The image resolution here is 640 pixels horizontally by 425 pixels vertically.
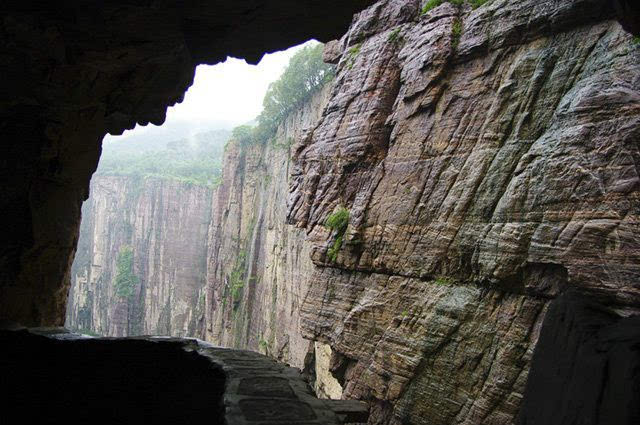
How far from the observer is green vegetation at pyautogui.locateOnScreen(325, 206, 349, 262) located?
17.0 meters

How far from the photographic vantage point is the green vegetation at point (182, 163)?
6569 centimetres

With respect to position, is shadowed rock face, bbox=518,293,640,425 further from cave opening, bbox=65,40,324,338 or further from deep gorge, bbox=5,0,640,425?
cave opening, bbox=65,40,324,338

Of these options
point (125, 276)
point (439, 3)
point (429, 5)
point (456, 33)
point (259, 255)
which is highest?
point (429, 5)

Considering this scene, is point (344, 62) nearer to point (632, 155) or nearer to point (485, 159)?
point (485, 159)

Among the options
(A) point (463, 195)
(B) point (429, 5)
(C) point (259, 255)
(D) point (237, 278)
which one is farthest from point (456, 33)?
(D) point (237, 278)

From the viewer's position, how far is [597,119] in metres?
10.6

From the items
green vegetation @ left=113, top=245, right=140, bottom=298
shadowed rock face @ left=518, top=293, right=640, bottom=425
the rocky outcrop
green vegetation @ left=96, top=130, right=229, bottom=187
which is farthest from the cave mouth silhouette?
green vegetation @ left=113, top=245, right=140, bottom=298

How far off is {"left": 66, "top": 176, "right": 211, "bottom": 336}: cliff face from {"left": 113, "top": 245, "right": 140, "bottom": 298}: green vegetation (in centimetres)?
18

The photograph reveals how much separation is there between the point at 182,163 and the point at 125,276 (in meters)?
21.5

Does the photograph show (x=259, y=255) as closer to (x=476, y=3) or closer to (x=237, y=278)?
(x=237, y=278)

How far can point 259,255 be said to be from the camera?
3838 centimetres

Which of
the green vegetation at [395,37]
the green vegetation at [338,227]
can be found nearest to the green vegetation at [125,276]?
the green vegetation at [338,227]

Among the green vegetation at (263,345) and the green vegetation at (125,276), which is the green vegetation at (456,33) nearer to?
the green vegetation at (263,345)

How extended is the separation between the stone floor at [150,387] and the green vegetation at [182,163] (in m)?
52.6
